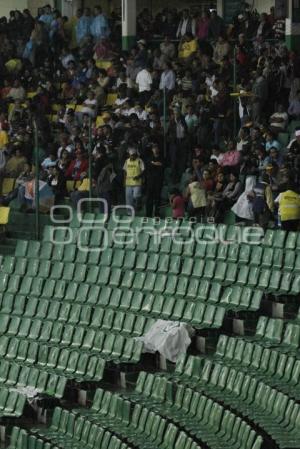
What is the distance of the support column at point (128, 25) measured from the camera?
30.1m

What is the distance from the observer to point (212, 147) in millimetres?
24422

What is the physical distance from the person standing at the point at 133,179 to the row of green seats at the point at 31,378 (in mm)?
3920

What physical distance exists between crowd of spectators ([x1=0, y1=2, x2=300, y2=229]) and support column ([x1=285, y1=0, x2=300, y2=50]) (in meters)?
0.26

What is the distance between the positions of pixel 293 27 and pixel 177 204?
4945 millimetres

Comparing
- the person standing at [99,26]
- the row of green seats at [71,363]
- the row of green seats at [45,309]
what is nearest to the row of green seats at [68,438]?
the row of green seats at [71,363]

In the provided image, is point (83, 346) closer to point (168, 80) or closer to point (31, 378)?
point (31, 378)

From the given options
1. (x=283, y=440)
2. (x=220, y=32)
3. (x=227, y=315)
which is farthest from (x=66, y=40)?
(x=283, y=440)

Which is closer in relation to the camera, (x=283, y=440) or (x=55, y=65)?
(x=283, y=440)

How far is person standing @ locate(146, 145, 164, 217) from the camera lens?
78.7 ft

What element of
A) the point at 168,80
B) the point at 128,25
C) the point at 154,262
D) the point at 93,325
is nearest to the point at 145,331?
the point at 93,325

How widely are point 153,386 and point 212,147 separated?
21.0ft

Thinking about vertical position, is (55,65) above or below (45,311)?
above

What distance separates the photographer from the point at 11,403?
1944 cm

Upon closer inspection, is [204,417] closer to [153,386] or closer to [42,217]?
[153,386]
